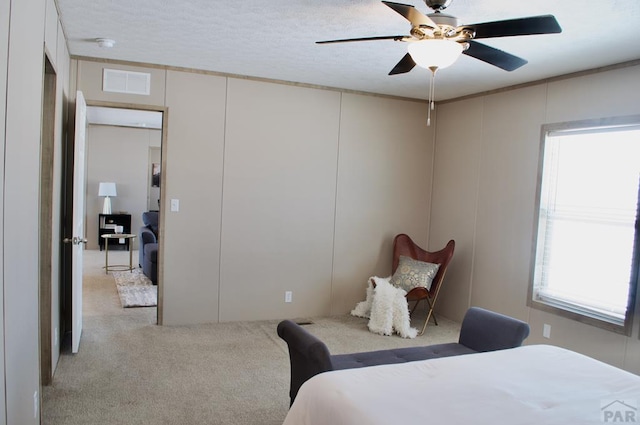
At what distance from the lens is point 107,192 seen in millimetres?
9195

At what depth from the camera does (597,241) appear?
3902mm

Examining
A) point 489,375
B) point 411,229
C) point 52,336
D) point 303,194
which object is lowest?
point 52,336

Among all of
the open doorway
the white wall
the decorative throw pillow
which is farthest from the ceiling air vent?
the white wall

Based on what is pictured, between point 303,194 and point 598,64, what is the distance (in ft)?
9.42

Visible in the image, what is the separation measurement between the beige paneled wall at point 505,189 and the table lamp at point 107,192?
6.32 meters

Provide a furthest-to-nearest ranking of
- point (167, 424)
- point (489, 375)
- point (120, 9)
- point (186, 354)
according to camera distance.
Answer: point (186, 354) < point (120, 9) < point (167, 424) < point (489, 375)

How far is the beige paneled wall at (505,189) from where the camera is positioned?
3.84 m

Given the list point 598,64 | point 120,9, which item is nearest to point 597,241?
point 598,64

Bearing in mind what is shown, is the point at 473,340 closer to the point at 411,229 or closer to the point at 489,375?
the point at 489,375

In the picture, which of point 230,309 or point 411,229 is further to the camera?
point 411,229

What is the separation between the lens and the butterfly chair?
4.80 metres

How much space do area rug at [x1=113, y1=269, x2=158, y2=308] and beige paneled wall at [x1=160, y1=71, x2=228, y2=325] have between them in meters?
0.85

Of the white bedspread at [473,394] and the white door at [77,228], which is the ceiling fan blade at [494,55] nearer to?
the white bedspread at [473,394]

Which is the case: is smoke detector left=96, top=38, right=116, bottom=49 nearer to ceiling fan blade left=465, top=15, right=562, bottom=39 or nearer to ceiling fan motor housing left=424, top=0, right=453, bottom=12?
ceiling fan motor housing left=424, top=0, right=453, bottom=12
